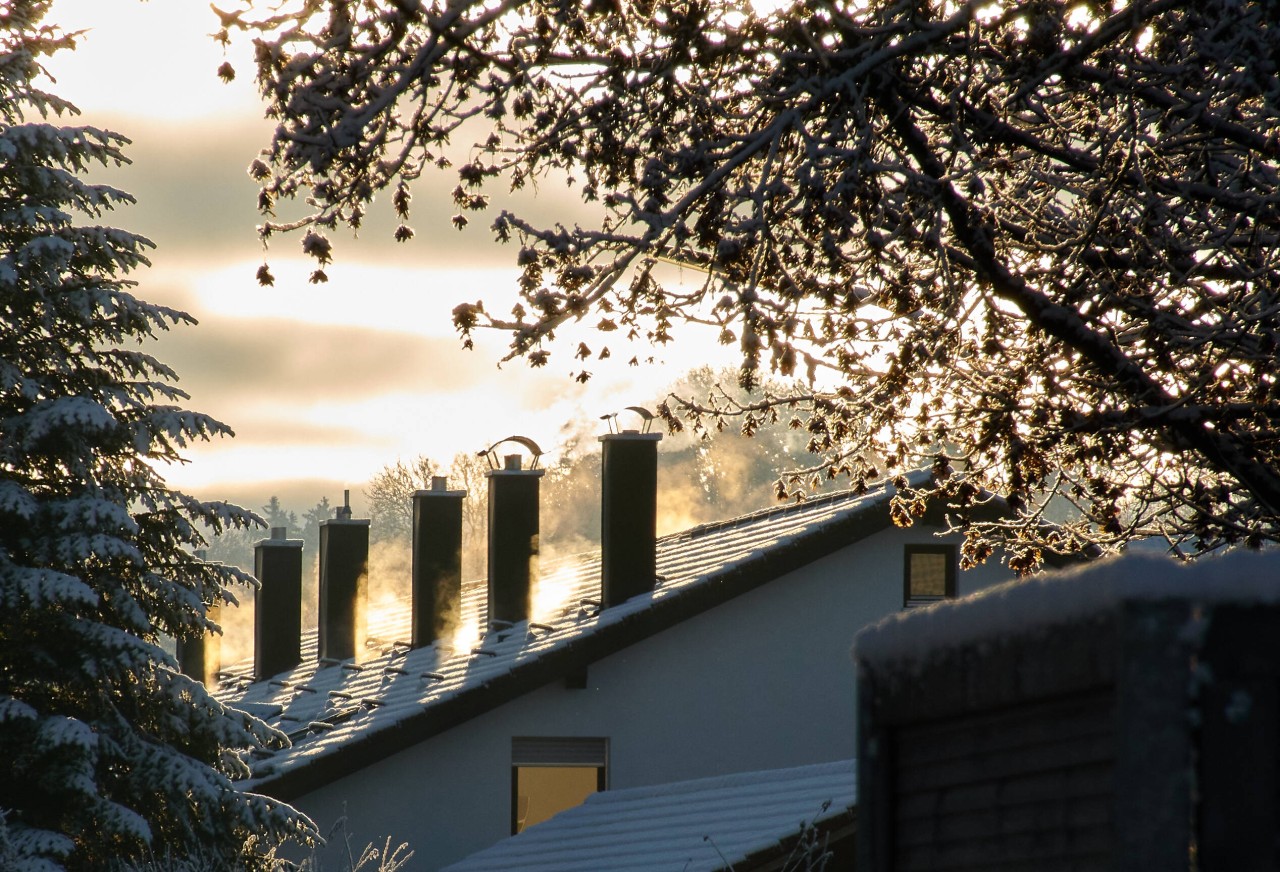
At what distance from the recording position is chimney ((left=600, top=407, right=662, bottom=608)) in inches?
731

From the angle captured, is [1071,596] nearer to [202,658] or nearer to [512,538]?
[512,538]

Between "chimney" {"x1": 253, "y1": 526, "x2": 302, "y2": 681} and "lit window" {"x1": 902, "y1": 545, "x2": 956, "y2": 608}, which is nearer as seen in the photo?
"lit window" {"x1": 902, "y1": 545, "x2": 956, "y2": 608}

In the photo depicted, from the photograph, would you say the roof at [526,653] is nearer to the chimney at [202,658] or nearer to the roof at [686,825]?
the roof at [686,825]

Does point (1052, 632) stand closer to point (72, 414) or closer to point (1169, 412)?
point (1169, 412)

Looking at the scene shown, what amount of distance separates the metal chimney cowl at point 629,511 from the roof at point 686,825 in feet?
9.54

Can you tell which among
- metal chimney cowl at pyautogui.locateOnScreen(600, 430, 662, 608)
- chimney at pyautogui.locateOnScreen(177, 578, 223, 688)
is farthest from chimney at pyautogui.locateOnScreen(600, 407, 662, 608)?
chimney at pyautogui.locateOnScreen(177, 578, 223, 688)

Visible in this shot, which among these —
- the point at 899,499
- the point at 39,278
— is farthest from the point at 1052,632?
the point at 39,278

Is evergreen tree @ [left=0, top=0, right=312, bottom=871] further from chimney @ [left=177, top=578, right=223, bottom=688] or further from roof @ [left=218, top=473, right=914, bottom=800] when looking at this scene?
chimney @ [left=177, top=578, right=223, bottom=688]

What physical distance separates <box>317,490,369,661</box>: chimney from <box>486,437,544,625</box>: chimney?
562 centimetres

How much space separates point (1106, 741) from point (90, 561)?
1367 cm

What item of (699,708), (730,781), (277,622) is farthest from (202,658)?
(730,781)

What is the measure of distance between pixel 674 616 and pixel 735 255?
1136 centimetres

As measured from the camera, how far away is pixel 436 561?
74.2 feet

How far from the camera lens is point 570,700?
17.4m
